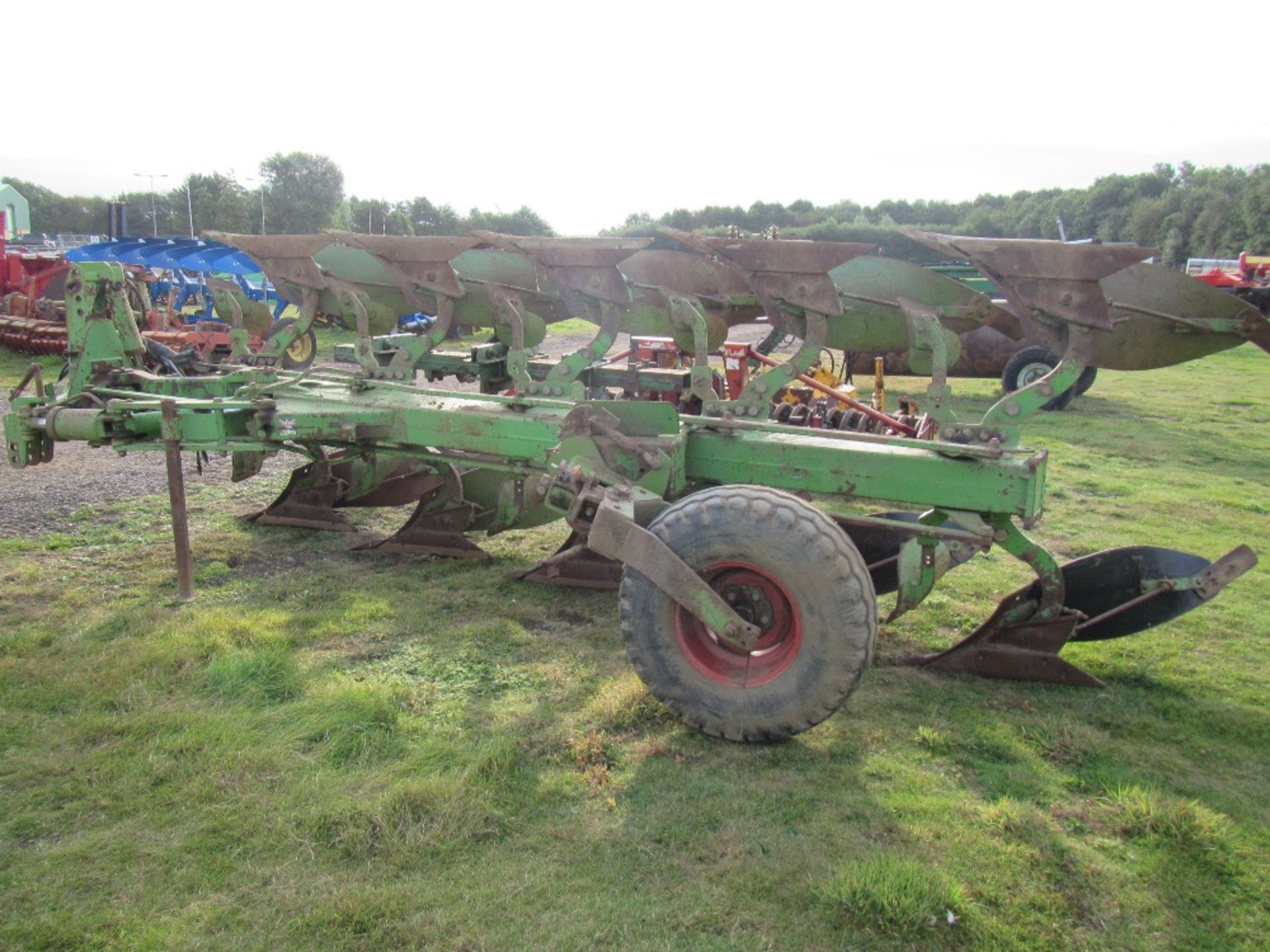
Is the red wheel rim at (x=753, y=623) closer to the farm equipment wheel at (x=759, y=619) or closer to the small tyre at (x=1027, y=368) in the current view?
the farm equipment wheel at (x=759, y=619)

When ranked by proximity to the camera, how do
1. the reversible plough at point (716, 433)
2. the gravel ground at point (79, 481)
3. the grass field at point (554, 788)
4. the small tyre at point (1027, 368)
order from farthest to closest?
1. the small tyre at point (1027, 368)
2. the gravel ground at point (79, 481)
3. the reversible plough at point (716, 433)
4. the grass field at point (554, 788)

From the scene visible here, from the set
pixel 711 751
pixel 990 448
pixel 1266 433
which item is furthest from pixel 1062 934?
pixel 1266 433

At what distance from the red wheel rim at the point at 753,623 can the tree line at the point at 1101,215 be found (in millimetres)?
24723

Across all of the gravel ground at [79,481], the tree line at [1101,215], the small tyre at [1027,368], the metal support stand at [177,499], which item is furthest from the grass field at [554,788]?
the tree line at [1101,215]

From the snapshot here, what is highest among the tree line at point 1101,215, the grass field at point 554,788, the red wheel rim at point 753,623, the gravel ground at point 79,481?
the tree line at point 1101,215

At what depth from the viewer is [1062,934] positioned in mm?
2568

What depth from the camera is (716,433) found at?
4418 mm

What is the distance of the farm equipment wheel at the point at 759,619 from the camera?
3254 millimetres

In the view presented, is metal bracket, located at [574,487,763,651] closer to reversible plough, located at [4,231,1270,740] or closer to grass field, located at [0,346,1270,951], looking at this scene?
reversible plough, located at [4,231,1270,740]

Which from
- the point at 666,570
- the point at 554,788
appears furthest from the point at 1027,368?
the point at 554,788

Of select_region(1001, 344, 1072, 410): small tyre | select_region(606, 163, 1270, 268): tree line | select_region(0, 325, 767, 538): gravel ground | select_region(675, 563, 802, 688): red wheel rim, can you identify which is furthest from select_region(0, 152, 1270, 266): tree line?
select_region(675, 563, 802, 688): red wheel rim

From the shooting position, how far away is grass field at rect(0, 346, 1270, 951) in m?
2.61

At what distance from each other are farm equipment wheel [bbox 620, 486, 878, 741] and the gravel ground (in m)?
4.54

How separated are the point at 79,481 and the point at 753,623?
20.6 ft
